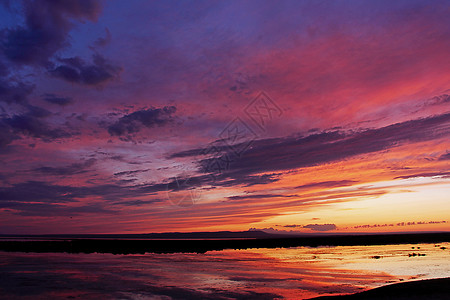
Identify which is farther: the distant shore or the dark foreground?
the distant shore

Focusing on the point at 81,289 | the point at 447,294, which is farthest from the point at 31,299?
the point at 447,294

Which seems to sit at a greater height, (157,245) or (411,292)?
(157,245)

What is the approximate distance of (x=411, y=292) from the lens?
18469 mm

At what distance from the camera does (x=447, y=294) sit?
57.7ft

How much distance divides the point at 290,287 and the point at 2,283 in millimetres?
21700

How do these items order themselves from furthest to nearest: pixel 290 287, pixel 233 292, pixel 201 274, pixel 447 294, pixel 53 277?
pixel 201 274
pixel 53 277
pixel 290 287
pixel 233 292
pixel 447 294

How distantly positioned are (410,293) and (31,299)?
2176 centimetres

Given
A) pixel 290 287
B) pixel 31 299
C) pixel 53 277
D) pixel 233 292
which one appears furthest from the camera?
pixel 53 277

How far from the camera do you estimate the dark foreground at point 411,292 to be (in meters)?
17.4

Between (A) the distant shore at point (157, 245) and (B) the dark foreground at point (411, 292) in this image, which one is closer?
(B) the dark foreground at point (411, 292)

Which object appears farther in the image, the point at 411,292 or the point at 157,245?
the point at 157,245

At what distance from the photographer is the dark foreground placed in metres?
17.4

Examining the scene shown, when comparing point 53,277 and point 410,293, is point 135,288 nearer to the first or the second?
point 53,277

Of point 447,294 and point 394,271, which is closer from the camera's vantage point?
point 447,294
